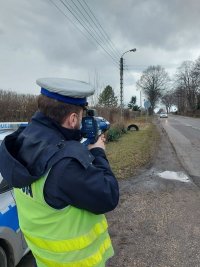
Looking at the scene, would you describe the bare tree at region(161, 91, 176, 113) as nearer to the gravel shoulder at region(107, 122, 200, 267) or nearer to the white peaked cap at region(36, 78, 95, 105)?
the gravel shoulder at region(107, 122, 200, 267)

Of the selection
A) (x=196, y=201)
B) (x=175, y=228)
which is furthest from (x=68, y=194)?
(x=196, y=201)

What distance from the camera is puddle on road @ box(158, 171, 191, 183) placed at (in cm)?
806

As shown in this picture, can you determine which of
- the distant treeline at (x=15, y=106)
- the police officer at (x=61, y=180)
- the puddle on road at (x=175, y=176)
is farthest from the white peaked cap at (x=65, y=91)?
the distant treeline at (x=15, y=106)

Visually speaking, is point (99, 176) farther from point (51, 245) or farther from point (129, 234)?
point (129, 234)

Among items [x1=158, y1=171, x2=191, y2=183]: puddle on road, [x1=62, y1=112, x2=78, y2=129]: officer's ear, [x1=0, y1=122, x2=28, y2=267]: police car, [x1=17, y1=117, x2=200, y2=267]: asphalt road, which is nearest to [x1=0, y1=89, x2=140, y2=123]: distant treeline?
[x1=158, y1=171, x2=191, y2=183]: puddle on road

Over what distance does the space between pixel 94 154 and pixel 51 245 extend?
52 centimetres

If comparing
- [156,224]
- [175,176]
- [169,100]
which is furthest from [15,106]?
[169,100]

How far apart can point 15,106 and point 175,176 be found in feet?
22.3

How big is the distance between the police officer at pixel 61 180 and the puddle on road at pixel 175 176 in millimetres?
6535

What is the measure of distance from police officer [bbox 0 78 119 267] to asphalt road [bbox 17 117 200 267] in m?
2.20

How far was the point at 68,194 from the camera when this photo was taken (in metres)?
1.53

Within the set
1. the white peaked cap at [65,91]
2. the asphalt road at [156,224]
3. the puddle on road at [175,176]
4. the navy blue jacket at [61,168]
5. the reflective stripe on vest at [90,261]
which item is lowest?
the puddle on road at [175,176]

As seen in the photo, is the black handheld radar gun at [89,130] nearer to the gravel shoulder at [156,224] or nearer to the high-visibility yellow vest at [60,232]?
the high-visibility yellow vest at [60,232]

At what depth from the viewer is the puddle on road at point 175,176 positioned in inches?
317
